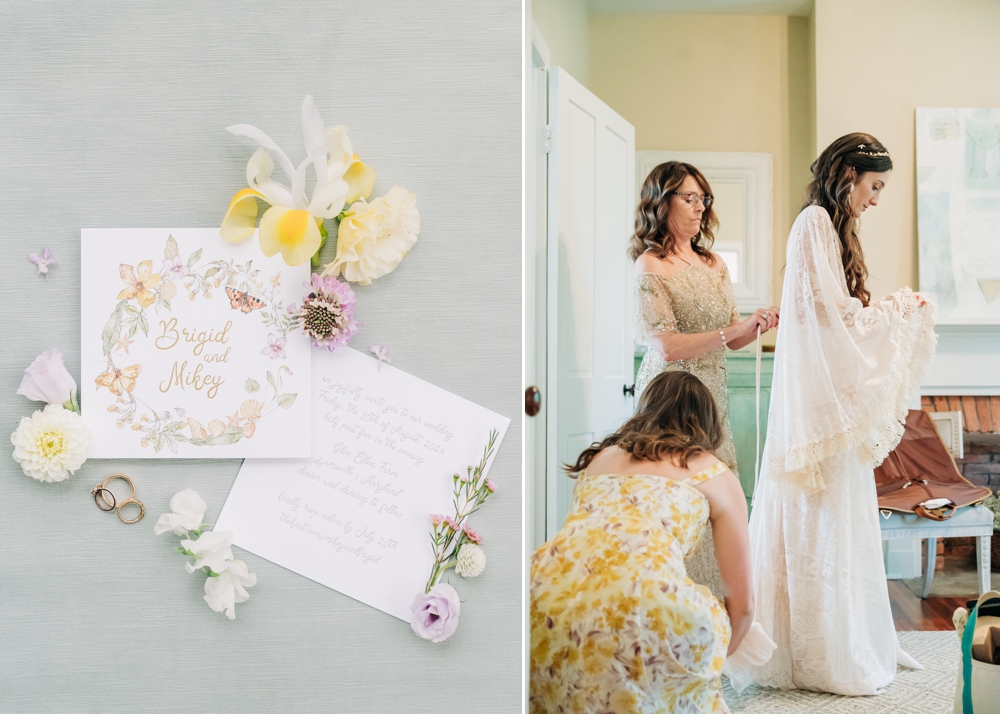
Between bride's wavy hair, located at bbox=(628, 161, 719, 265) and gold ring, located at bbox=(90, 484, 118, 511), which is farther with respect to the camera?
bride's wavy hair, located at bbox=(628, 161, 719, 265)

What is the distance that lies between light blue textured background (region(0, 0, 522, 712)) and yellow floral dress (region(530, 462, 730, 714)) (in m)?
0.29

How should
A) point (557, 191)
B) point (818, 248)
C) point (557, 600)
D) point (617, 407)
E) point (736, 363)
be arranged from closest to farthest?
1. point (557, 600)
2. point (818, 248)
3. point (557, 191)
4. point (617, 407)
5. point (736, 363)

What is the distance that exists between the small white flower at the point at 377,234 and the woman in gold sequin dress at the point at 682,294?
119cm

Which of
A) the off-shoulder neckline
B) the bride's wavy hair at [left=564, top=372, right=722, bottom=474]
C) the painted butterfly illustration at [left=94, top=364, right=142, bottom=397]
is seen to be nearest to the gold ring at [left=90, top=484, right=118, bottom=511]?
the painted butterfly illustration at [left=94, top=364, right=142, bottom=397]

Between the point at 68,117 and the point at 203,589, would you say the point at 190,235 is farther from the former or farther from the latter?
the point at 203,589

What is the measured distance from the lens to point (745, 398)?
9.38 feet

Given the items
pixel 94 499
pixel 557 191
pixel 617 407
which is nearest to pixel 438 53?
pixel 94 499

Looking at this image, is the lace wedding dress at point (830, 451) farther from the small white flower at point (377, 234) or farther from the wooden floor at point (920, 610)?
the small white flower at point (377, 234)

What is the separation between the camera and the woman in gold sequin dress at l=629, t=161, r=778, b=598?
185cm

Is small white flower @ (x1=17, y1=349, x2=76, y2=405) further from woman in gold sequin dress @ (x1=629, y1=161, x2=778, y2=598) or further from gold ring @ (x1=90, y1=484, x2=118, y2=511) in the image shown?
woman in gold sequin dress @ (x1=629, y1=161, x2=778, y2=598)

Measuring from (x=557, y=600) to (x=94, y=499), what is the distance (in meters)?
0.61

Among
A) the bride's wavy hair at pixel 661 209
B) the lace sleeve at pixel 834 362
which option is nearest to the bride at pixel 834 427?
the lace sleeve at pixel 834 362

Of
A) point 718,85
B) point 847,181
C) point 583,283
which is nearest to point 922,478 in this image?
point 847,181

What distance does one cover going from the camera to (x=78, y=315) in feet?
2.62
